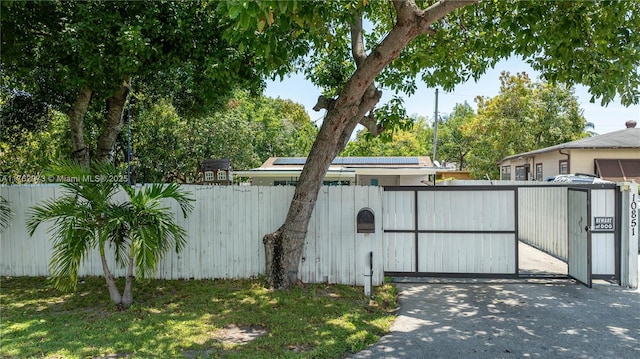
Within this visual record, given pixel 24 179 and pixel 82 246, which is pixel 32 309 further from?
pixel 24 179

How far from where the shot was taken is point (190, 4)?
732cm

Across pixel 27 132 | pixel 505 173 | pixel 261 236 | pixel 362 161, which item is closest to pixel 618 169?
pixel 362 161

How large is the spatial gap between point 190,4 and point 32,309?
18.4 feet

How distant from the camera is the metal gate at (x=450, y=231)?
6344mm

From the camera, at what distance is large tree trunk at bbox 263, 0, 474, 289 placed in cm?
515

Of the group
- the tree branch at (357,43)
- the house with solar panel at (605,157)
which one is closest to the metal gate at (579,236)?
the tree branch at (357,43)

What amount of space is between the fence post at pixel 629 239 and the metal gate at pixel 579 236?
21.6 inches

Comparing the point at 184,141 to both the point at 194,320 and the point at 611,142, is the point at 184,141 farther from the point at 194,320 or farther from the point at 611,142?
the point at 611,142

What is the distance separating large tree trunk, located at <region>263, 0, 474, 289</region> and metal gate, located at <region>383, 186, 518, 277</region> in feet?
4.73

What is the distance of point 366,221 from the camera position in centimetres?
574

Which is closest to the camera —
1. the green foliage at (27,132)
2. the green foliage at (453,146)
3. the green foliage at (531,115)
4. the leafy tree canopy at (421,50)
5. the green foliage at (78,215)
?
the green foliage at (78,215)

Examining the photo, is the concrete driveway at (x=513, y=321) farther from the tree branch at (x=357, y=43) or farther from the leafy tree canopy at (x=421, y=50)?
the tree branch at (x=357, y=43)

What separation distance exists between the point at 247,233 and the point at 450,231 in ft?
10.9

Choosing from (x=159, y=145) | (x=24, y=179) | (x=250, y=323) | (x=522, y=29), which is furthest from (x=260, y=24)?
(x=159, y=145)
